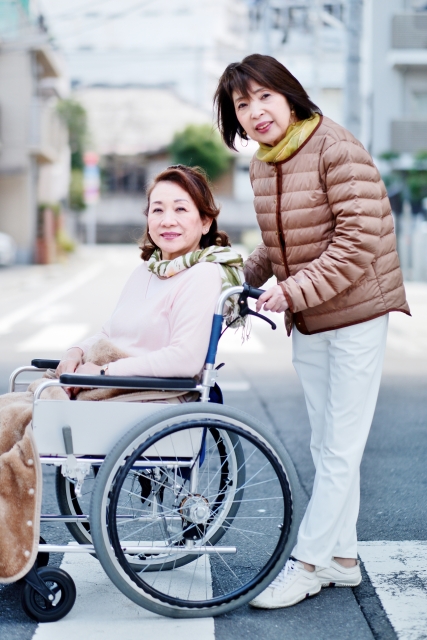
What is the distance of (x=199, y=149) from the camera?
1807 inches

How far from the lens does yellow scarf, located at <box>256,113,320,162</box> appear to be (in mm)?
2848

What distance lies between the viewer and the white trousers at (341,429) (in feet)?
9.66

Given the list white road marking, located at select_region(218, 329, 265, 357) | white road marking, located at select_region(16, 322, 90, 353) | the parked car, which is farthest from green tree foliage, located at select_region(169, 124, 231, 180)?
white road marking, located at select_region(218, 329, 265, 357)

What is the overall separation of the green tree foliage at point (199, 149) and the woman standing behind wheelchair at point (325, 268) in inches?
1673

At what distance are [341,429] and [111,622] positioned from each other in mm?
921

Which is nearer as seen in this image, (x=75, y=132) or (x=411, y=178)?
(x=411, y=178)

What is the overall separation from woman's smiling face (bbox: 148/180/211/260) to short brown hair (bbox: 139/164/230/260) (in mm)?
17

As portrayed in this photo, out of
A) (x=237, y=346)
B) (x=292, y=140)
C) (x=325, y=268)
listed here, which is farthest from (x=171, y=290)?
(x=237, y=346)

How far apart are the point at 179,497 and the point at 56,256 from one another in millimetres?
27245

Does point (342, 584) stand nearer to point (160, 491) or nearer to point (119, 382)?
point (160, 491)

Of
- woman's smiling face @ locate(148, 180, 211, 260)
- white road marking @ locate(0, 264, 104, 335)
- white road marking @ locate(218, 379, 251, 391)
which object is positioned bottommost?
white road marking @ locate(0, 264, 104, 335)

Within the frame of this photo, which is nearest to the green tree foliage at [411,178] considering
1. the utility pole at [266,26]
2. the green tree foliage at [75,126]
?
the utility pole at [266,26]

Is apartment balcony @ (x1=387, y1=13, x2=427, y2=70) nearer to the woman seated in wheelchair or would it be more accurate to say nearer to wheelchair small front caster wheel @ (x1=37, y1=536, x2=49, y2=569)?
the woman seated in wheelchair

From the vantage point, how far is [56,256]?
29.6m
